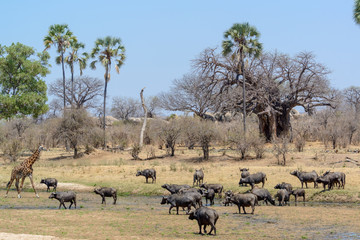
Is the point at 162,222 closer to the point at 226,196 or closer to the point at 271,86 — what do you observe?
the point at 226,196

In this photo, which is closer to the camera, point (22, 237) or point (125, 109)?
point (22, 237)

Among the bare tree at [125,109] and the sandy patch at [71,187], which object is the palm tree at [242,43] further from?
the bare tree at [125,109]

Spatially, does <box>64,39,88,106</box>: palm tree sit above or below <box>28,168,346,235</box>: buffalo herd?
above

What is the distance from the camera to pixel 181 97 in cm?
8312

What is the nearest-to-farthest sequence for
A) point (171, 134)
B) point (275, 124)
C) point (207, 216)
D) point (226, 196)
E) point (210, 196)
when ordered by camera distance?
point (207, 216)
point (226, 196)
point (210, 196)
point (171, 134)
point (275, 124)

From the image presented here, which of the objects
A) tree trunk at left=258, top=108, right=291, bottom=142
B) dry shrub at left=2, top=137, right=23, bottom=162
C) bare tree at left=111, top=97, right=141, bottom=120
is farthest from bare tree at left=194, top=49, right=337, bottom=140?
bare tree at left=111, top=97, right=141, bottom=120

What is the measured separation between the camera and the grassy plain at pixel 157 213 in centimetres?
1547

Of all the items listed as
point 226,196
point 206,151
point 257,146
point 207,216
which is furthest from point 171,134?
point 207,216

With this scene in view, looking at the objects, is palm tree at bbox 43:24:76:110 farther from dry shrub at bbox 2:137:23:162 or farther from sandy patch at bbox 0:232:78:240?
sandy patch at bbox 0:232:78:240

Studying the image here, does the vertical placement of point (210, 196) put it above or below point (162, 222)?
above

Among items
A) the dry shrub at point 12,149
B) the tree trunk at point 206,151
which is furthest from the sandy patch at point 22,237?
the dry shrub at point 12,149

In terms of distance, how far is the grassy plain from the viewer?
15.5 metres

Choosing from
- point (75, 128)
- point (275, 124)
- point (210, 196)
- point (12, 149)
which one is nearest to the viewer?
point (210, 196)

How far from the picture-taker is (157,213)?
19.9m
